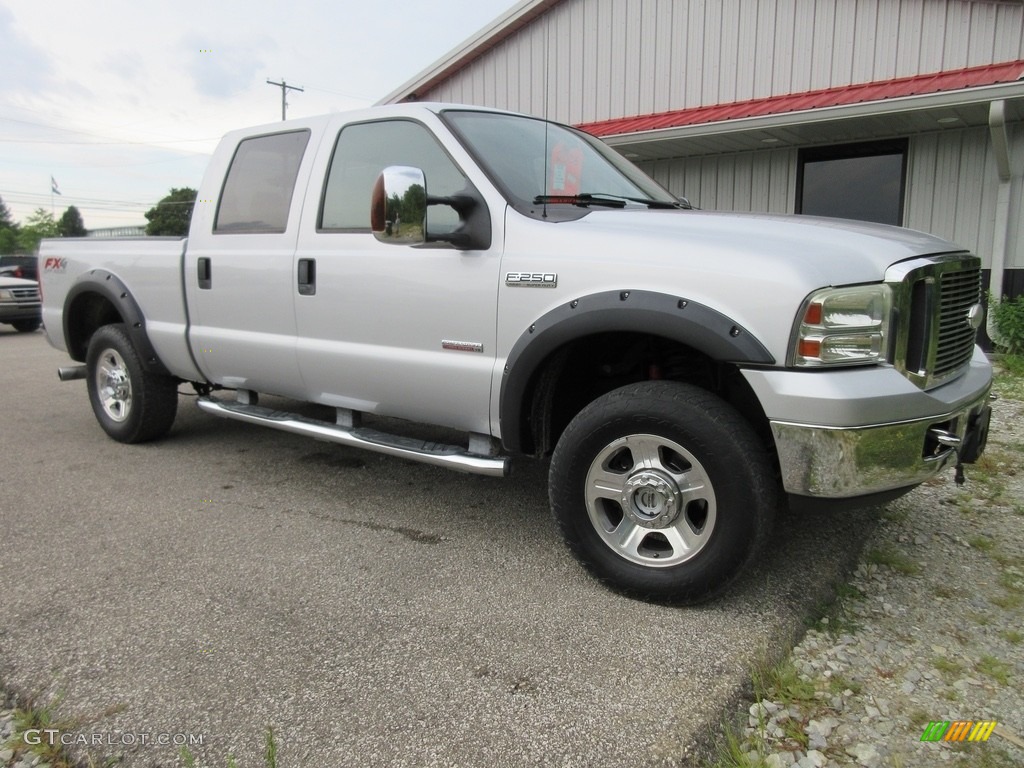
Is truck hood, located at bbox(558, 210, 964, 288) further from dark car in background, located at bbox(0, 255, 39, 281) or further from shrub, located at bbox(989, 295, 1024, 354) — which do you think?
dark car in background, located at bbox(0, 255, 39, 281)

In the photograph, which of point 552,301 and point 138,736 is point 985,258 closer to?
point 552,301

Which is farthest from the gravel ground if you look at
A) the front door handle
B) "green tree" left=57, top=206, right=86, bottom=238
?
"green tree" left=57, top=206, right=86, bottom=238

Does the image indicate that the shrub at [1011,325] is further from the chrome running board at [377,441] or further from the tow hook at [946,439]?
the chrome running board at [377,441]

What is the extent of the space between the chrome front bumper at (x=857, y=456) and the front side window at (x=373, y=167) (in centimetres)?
174

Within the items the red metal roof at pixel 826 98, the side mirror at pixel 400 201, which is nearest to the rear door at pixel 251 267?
the side mirror at pixel 400 201

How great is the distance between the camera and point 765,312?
2.50 m

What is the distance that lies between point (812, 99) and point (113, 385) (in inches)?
314

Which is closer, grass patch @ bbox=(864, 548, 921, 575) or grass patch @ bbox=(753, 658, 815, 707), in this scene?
grass patch @ bbox=(753, 658, 815, 707)

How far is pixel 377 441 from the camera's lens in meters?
→ 3.70

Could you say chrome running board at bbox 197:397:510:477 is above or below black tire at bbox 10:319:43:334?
above

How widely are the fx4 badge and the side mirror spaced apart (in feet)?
1.34

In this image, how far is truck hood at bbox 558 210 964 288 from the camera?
2.49m

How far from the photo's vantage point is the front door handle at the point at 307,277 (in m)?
3.82

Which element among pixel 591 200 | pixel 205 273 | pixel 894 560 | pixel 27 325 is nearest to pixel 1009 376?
pixel 894 560
